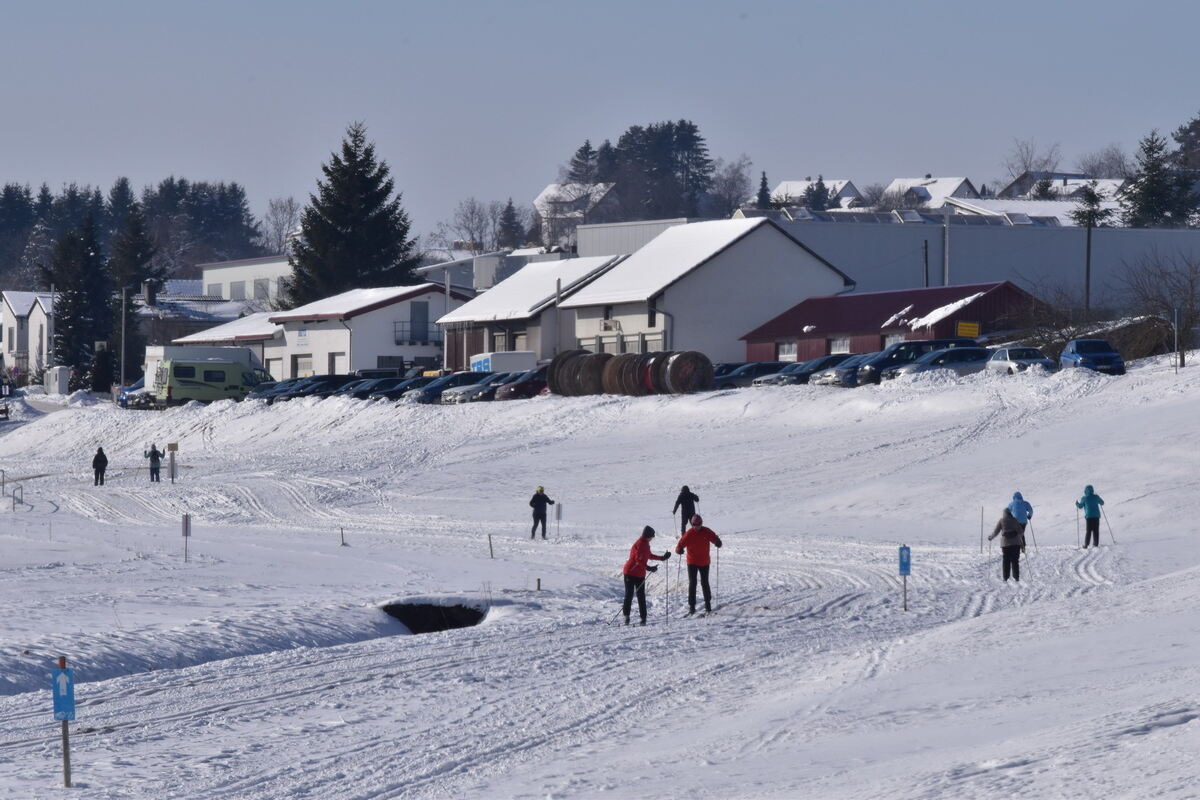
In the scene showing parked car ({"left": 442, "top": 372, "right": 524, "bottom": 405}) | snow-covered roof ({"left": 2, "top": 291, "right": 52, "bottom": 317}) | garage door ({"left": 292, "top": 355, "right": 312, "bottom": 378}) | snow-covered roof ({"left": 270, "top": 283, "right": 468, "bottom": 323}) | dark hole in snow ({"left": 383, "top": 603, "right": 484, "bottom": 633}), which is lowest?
dark hole in snow ({"left": 383, "top": 603, "right": 484, "bottom": 633})

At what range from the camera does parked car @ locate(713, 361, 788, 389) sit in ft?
172

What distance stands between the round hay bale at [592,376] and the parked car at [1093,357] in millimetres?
14375

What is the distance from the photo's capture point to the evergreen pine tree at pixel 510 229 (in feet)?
599

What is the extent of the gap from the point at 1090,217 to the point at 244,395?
37.4 m

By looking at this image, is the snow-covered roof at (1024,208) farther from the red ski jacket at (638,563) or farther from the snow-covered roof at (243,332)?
the red ski jacket at (638,563)

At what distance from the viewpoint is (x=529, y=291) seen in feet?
A: 241

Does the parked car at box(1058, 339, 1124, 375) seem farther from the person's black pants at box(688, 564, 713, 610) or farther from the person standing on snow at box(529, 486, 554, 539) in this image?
the person's black pants at box(688, 564, 713, 610)

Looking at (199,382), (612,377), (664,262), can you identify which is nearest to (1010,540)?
(612,377)

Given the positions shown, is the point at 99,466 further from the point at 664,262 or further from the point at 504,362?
the point at 664,262

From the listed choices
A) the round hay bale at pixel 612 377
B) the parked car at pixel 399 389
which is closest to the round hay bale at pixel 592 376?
the round hay bale at pixel 612 377

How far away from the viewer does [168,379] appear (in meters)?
67.9

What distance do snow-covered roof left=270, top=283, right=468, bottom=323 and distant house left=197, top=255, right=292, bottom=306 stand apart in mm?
47178

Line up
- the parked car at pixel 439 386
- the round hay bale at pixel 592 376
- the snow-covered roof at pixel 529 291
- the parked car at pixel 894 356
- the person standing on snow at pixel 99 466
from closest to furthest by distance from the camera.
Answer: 1. the person standing on snow at pixel 99 466
2. the parked car at pixel 894 356
3. the round hay bale at pixel 592 376
4. the parked car at pixel 439 386
5. the snow-covered roof at pixel 529 291

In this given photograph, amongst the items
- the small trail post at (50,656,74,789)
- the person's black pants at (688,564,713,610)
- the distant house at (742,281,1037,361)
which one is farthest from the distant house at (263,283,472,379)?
the small trail post at (50,656,74,789)
